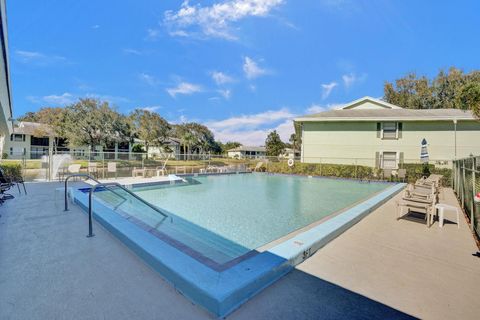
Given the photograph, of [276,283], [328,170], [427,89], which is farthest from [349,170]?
[427,89]

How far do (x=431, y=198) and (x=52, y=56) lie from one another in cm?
2771

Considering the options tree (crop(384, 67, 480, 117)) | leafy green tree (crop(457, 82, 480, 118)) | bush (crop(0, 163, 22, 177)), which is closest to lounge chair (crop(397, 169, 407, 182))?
leafy green tree (crop(457, 82, 480, 118))

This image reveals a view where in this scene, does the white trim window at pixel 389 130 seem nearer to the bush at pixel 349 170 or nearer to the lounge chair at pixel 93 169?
the bush at pixel 349 170

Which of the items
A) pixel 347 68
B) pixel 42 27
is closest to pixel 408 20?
pixel 347 68

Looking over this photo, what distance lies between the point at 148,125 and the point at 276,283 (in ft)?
108

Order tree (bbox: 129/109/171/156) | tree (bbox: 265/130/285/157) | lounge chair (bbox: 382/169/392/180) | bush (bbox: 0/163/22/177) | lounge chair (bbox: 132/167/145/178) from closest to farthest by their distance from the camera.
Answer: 1. bush (bbox: 0/163/22/177)
2. lounge chair (bbox: 132/167/145/178)
3. lounge chair (bbox: 382/169/392/180)
4. tree (bbox: 129/109/171/156)
5. tree (bbox: 265/130/285/157)

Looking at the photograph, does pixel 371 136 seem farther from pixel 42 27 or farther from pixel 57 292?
pixel 42 27

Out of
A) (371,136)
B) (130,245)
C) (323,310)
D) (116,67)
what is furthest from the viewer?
(116,67)

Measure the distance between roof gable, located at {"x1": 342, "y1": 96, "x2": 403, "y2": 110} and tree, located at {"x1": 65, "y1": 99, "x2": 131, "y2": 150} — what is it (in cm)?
2362

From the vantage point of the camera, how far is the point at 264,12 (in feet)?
40.8

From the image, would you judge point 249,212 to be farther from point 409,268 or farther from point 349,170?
point 349,170

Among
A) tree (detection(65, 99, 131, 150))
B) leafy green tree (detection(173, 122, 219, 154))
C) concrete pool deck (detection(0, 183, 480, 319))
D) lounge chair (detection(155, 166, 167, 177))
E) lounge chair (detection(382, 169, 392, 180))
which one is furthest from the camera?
leafy green tree (detection(173, 122, 219, 154))

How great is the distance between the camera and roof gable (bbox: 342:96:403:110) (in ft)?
62.9

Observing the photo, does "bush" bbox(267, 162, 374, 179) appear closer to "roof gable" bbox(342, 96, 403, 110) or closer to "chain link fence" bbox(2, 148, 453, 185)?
"chain link fence" bbox(2, 148, 453, 185)
